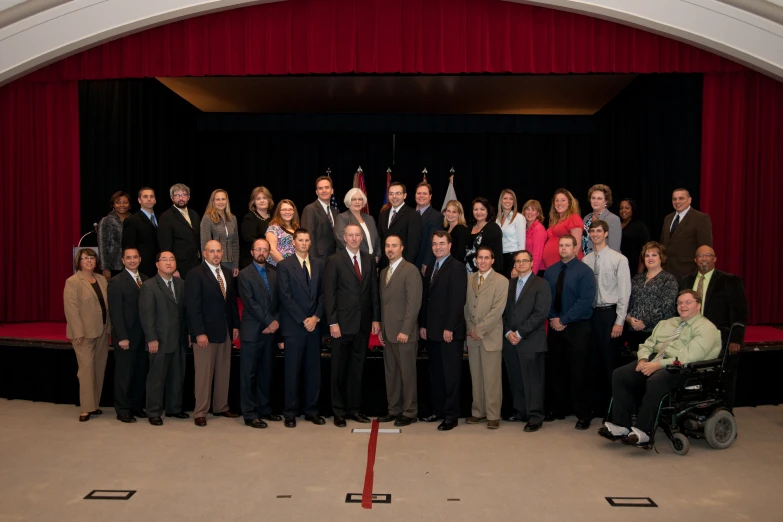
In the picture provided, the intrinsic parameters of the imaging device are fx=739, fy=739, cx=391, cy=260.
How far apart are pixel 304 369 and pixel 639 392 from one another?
260 cm

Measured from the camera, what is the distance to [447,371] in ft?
19.4

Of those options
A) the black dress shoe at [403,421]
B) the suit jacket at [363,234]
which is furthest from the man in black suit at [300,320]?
the black dress shoe at [403,421]

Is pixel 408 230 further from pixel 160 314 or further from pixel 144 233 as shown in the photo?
pixel 144 233

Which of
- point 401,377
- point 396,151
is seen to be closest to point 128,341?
point 401,377

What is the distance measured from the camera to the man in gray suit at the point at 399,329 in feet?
19.1

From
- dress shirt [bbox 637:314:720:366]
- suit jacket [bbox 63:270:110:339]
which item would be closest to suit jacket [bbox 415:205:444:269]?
dress shirt [bbox 637:314:720:366]

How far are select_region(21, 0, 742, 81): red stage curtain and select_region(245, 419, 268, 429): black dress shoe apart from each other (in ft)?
13.1

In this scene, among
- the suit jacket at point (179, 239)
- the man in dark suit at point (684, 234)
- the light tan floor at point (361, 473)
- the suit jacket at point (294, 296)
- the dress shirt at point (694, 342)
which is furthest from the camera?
the man in dark suit at point (684, 234)

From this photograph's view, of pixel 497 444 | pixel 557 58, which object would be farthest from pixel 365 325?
pixel 557 58

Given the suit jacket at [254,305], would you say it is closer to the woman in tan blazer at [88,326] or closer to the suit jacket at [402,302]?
the suit jacket at [402,302]

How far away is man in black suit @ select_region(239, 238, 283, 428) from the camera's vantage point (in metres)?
5.90

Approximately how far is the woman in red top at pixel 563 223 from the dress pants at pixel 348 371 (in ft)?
6.17

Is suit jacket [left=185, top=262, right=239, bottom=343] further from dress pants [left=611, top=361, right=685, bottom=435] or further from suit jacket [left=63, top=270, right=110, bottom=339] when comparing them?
dress pants [left=611, top=361, right=685, bottom=435]

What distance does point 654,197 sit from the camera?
30.5 ft
